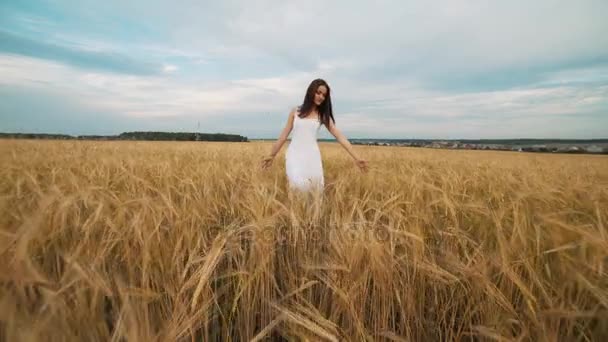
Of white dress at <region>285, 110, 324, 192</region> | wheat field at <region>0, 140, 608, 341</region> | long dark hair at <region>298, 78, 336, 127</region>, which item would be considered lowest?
wheat field at <region>0, 140, 608, 341</region>

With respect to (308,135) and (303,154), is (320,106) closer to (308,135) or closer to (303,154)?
(308,135)

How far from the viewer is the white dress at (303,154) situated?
319 centimetres

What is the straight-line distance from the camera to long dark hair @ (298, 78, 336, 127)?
11.2 feet

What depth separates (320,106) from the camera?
3578mm

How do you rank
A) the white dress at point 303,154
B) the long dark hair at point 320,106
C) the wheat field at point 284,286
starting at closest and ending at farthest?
the wheat field at point 284,286, the white dress at point 303,154, the long dark hair at point 320,106

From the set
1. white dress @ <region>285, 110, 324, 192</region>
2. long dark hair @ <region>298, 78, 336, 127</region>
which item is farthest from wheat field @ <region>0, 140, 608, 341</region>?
long dark hair @ <region>298, 78, 336, 127</region>

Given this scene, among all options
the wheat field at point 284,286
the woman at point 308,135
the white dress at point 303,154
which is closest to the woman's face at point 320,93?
the woman at point 308,135

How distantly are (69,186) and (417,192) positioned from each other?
227cm

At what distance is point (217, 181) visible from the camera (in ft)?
8.27

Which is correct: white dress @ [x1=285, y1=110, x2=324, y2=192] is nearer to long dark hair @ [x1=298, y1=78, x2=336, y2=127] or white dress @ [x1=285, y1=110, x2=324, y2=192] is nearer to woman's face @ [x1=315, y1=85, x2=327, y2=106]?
long dark hair @ [x1=298, y1=78, x2=336, y2=127]

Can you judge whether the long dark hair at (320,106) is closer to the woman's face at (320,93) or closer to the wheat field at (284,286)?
the woman's face at (320,93)

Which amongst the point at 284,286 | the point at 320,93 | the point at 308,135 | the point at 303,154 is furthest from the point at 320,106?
the point at 284,286

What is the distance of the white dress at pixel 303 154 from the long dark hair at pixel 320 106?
0.32 ft

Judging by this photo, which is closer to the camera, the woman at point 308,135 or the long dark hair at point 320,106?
the woman at point 308,135
